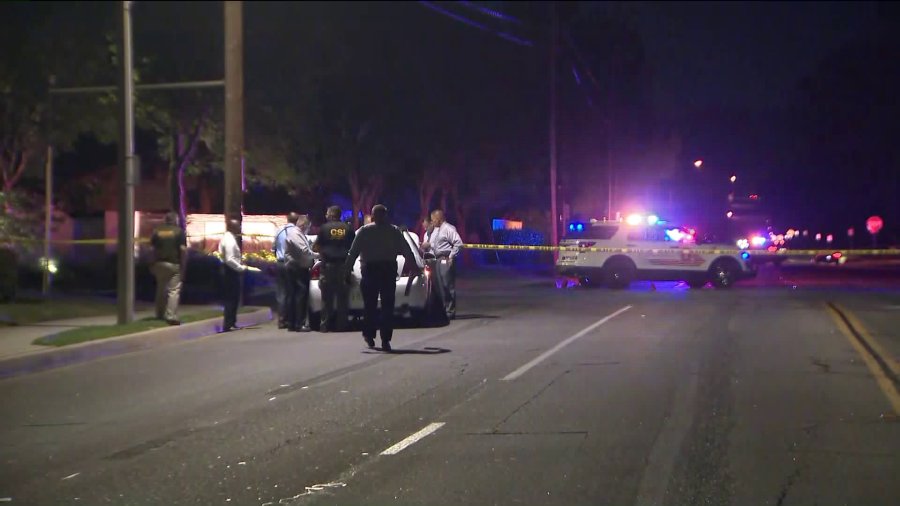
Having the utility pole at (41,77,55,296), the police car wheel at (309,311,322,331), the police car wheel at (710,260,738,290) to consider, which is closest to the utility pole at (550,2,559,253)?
the police car wheel at (710,260,738,290)

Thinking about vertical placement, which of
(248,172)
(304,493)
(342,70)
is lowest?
(304,493)

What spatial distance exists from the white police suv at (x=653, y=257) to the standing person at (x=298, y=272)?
41.3 feet

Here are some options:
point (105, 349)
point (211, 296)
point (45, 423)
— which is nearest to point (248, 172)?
point (211, 296)

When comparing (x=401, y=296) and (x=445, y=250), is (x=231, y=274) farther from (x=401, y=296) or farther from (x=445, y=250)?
(x=445, y=250)

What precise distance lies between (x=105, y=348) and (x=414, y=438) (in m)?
7.30

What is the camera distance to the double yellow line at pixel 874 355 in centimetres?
1027

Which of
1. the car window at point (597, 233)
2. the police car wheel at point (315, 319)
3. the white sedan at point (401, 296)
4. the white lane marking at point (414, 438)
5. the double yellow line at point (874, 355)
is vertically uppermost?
the car window at point (597, 233)

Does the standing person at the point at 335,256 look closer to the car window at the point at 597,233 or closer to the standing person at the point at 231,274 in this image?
the standing person at the point at 231,274

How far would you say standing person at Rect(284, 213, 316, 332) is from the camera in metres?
15.7

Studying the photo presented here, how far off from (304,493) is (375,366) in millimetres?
5454

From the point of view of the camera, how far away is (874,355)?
1280 centimetres

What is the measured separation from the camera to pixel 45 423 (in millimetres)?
9195

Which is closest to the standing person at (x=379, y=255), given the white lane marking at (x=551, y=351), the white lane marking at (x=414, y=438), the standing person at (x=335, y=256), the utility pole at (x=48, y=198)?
the standing person at (x=335, y=256)

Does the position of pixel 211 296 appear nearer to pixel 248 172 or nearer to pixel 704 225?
pixel 248 172
